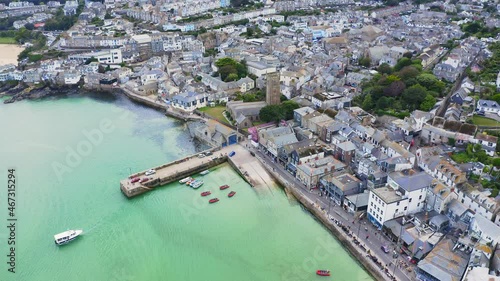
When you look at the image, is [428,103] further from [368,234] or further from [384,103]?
[368,234]

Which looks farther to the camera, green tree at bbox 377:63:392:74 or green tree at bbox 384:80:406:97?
green tree at bbox 377:63:392:74

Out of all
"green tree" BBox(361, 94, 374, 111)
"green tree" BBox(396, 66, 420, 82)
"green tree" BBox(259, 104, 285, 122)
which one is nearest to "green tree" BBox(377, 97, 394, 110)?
"green tree" BBox(361, 94, 374, 111)

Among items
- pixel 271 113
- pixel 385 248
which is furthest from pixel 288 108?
pixel 385 248

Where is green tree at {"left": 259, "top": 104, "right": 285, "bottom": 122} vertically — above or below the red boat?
above

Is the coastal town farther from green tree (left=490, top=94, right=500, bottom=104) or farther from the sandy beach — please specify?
the sandy beach

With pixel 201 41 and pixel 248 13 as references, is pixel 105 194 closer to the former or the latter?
pixel 201 41
